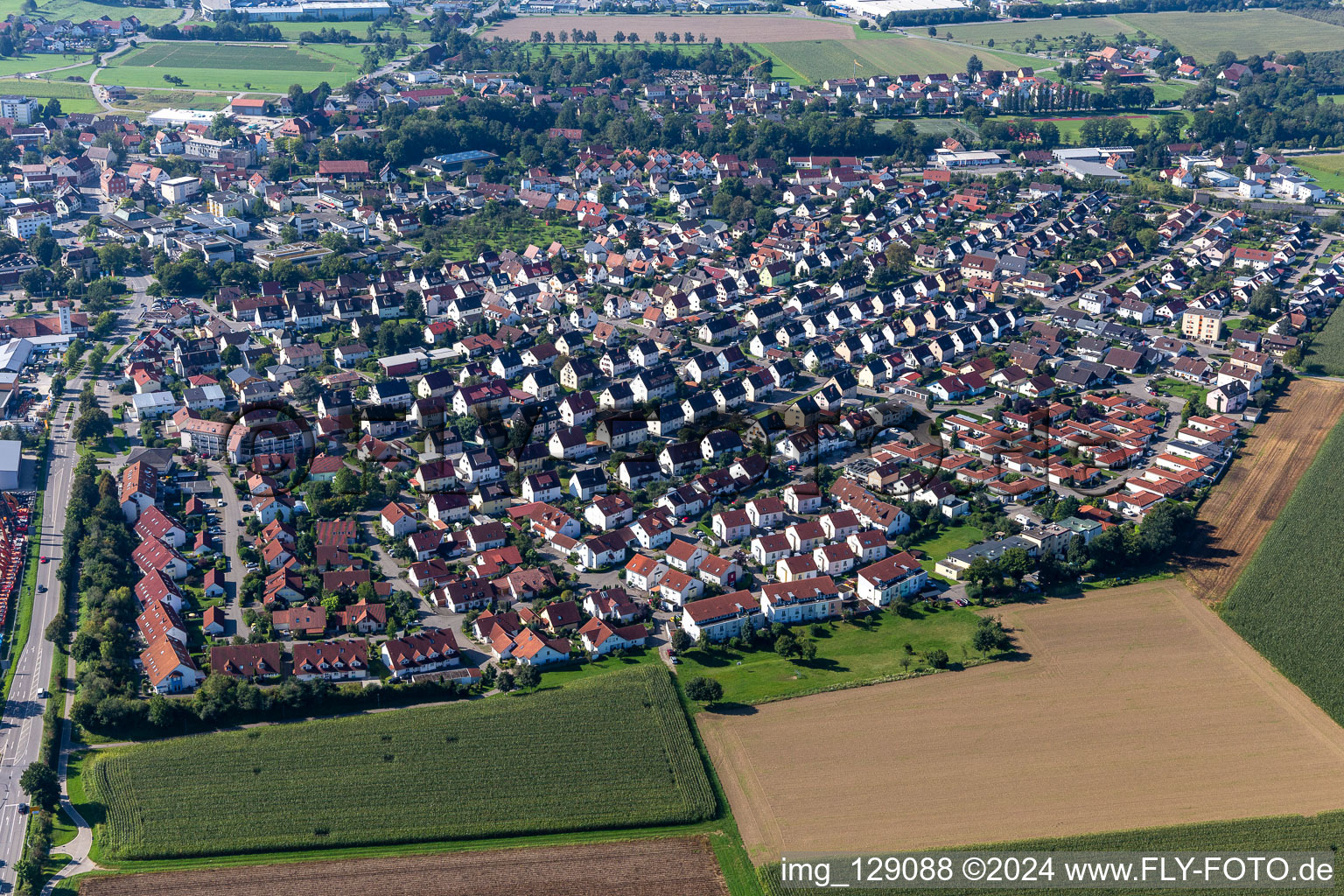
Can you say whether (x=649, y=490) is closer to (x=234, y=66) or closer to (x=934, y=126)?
(x=934, y=126)

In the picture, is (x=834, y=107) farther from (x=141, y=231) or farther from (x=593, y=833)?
(x=593, y=833)

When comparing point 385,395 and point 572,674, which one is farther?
point 385,395

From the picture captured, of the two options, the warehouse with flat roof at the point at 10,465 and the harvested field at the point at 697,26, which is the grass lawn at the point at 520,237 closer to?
the warehouse with flat roof at the point at 10,465

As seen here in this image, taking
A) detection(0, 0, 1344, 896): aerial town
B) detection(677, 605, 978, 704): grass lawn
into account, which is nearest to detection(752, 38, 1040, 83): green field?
detection(0, 0, 1344, 896): aerial town

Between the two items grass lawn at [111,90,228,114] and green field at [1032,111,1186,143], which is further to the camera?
grass lawn at [111,90,228,114]

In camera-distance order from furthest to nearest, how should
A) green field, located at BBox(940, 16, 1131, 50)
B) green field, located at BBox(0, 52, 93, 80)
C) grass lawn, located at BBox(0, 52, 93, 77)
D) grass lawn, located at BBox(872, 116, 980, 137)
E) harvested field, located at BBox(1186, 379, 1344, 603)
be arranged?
green field, located at BBox(940, 16, 1131, 50) < grass lawn, located at BBox(0, 52, 93, 77) < green field, located at BBox(0, 52, 93, 80) < grass lawn, located at BBox(872, 116, 980, 137) < harvested field, located at BBox(1186, 379, 1344, 603)

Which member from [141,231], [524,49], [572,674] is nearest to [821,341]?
[572,674]

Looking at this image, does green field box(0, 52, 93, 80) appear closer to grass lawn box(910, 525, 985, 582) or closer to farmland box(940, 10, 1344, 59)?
farmland box(940, 10, 1344, 59)
